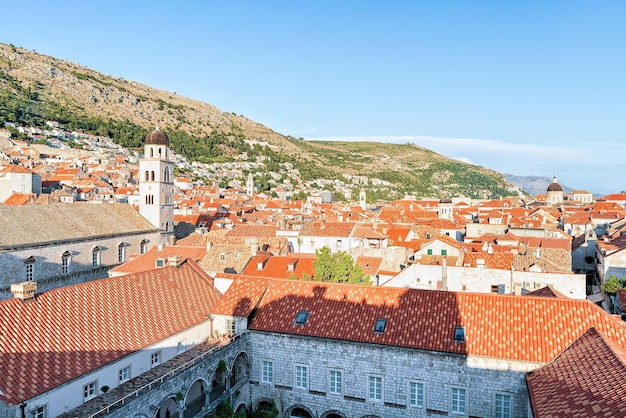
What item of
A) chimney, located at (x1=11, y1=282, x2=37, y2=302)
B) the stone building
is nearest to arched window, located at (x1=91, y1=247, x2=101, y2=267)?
the stone building

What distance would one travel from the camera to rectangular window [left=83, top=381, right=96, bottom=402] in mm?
17252

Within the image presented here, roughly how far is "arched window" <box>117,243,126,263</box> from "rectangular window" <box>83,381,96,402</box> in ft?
91.7

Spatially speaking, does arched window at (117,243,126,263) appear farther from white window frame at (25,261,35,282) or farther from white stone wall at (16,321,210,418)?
white stone wall at (16,321,210,418)

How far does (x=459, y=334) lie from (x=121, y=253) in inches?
1376

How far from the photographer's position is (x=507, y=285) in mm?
34500

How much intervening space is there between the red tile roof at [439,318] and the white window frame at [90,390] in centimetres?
818

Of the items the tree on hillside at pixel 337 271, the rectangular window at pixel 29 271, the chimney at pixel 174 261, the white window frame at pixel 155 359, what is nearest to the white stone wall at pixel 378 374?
the white window frame at pixel 155 359

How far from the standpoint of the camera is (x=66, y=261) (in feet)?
123

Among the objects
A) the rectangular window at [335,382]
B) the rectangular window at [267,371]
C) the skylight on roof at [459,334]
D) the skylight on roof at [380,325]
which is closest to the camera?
the skylight on roof at [459,334]

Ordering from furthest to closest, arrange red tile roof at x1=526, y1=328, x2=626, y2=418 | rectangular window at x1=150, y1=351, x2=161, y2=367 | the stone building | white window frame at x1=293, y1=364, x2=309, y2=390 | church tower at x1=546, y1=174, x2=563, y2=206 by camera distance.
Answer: church tower at x1=546, y1=174, x2=563, y2=206, the stone building, white window frame at x1=293, y1=364, x2=309, y2=390, rectangular window at x1=150, y1=351, x2=161, y2=367, red tile roof at x1=526, y1=328, x2=626, y2=418

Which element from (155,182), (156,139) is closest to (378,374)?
(155,182)

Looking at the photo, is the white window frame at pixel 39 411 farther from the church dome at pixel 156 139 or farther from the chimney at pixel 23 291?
the church dome at pixel 156 139

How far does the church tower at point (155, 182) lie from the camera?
163 feet

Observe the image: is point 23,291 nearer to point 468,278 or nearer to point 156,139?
point 468,278
